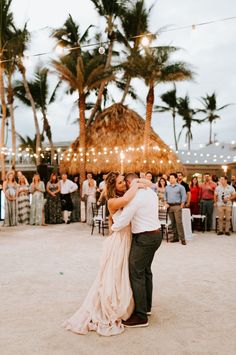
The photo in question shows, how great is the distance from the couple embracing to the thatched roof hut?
49.9ft

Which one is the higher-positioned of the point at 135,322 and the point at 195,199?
the point at 195,199

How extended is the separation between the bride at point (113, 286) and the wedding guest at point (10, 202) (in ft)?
29.9

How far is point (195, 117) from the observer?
41500mm

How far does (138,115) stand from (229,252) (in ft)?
50.6

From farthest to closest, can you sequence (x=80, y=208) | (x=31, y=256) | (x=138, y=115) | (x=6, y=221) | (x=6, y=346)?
(x=138, y=115) → (x=80, y=208) → (x=6, y=221) → (x=31, y=256) → (x=6, y=346)

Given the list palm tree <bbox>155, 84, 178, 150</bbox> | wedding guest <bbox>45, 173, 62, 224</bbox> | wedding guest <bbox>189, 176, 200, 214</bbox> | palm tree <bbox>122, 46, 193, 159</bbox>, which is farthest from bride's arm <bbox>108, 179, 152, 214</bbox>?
palm tree <bbox>155, 84, 178, 150</bbox>

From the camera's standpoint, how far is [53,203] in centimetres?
1343

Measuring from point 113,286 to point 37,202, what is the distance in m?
9.30

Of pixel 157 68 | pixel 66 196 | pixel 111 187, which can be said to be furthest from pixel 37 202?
pixel 111 187

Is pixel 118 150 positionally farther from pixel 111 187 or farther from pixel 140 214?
pixel 140 214


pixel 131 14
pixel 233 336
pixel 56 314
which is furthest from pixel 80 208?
pixel 131 14

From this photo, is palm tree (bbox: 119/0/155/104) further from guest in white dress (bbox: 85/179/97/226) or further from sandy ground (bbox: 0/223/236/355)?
sandy ground (bbox: 0/223/236/355)

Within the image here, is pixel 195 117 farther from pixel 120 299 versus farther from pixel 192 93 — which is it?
pixel 120 299

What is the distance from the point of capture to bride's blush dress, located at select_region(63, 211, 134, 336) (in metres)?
3.96
